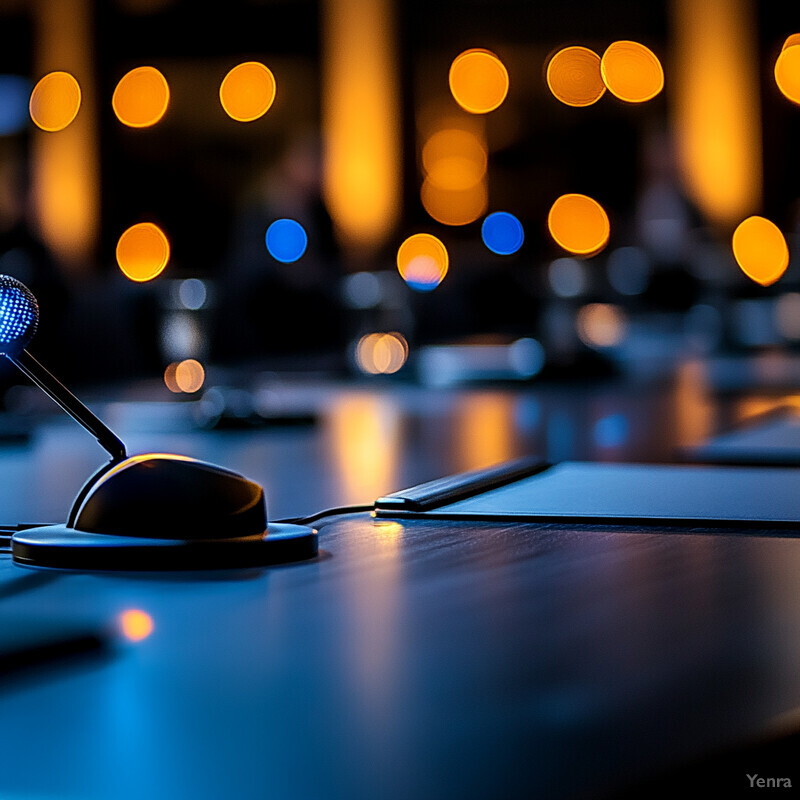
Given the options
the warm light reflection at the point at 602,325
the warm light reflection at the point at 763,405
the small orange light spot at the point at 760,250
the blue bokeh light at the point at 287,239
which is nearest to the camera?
the warm light reflection at the point at 763,405

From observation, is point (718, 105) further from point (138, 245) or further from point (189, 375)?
point (189, 375)

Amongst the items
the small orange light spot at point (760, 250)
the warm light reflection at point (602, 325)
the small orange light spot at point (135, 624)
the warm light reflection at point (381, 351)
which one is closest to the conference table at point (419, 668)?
the small orange light spot at point (135, 624)

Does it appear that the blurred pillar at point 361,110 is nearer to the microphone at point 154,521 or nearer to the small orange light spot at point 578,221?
the small orange light spot at point 578,221

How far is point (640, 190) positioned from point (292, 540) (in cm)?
715

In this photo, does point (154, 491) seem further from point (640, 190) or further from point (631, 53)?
point (640, 190)

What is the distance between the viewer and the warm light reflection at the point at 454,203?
702 centimetres

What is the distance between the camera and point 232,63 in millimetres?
7184

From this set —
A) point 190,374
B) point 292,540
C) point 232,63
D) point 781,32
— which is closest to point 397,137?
point 232,63

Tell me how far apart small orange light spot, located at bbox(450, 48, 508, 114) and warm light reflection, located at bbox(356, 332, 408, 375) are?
479cm

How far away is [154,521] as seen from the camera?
515mm

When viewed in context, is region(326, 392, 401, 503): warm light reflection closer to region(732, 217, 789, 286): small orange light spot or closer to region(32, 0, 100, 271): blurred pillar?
region(732, 217, 789, 286): small orange light spot

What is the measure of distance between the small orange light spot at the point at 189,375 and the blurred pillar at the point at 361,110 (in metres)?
5.26

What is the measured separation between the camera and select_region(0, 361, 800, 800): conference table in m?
0.27

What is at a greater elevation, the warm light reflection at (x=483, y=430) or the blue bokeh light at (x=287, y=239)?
the blue bokeh light at (x=287, y=239)
